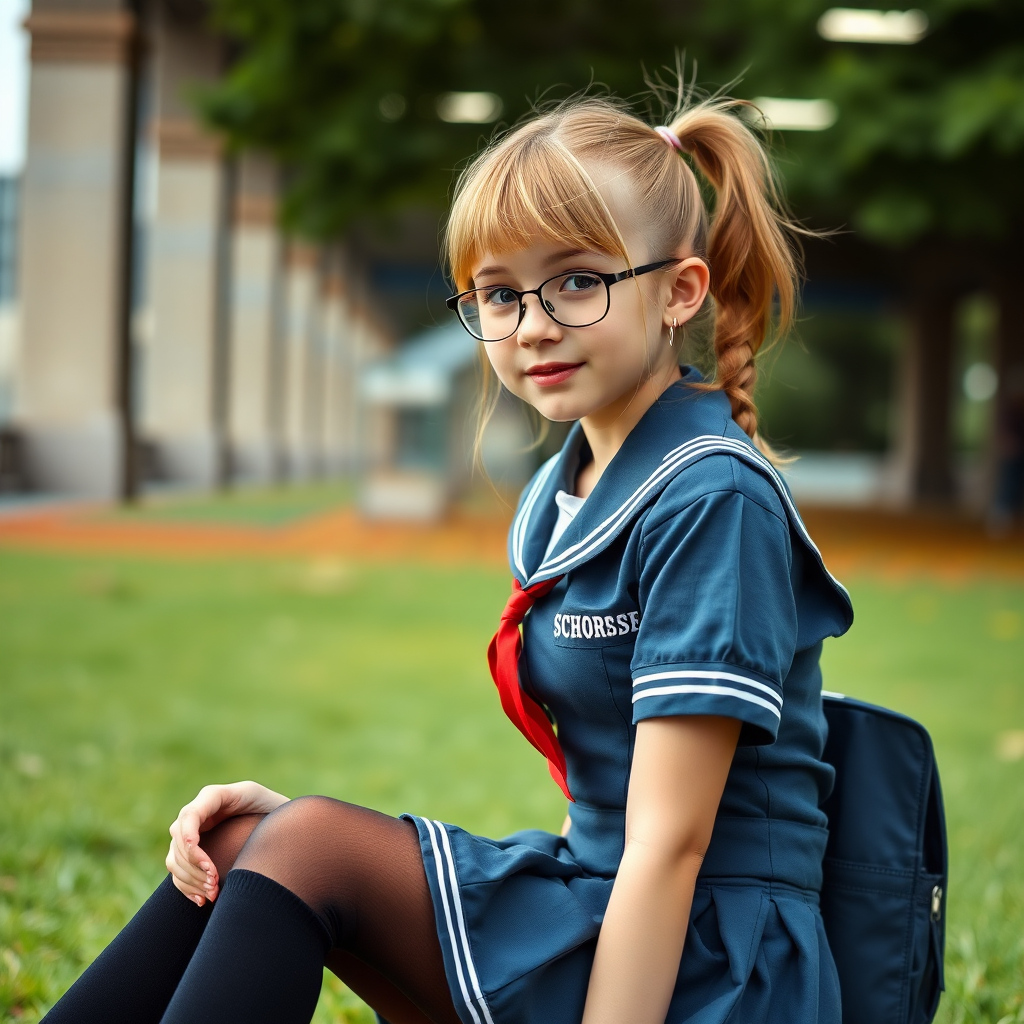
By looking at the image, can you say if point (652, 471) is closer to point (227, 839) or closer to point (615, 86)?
point (227, 839)

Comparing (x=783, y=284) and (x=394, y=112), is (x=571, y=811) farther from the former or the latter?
(x=394, y=112)

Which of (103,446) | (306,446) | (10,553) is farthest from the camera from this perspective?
(306,446)

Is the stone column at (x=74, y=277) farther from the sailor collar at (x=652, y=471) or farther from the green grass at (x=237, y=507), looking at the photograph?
the sailor collar at (x=652, y=471)

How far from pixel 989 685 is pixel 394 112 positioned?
24.2ft

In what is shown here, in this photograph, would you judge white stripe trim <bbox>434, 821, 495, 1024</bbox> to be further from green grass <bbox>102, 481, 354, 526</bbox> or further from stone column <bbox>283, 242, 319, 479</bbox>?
stone column <bbox>283, 242, 319, 479</bbox>

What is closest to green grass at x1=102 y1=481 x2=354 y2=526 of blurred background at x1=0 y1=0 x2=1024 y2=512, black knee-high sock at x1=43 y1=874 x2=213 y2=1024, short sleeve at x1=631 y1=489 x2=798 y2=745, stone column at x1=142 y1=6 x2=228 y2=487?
blurred background at x1=0 y1=0 x2=1024 y2=512

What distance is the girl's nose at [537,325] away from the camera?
1533mm

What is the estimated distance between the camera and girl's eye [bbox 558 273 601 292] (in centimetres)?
153

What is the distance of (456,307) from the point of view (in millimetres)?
1714

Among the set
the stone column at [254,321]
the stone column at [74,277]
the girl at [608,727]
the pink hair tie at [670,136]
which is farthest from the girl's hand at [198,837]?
the stone column at [254,321]

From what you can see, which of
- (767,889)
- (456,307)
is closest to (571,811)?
(767,889)

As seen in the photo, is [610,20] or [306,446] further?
[306,446]

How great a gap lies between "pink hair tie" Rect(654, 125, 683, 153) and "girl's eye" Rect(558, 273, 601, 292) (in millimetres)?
279

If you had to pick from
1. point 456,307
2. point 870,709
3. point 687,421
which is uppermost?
Answer: point 456,307
